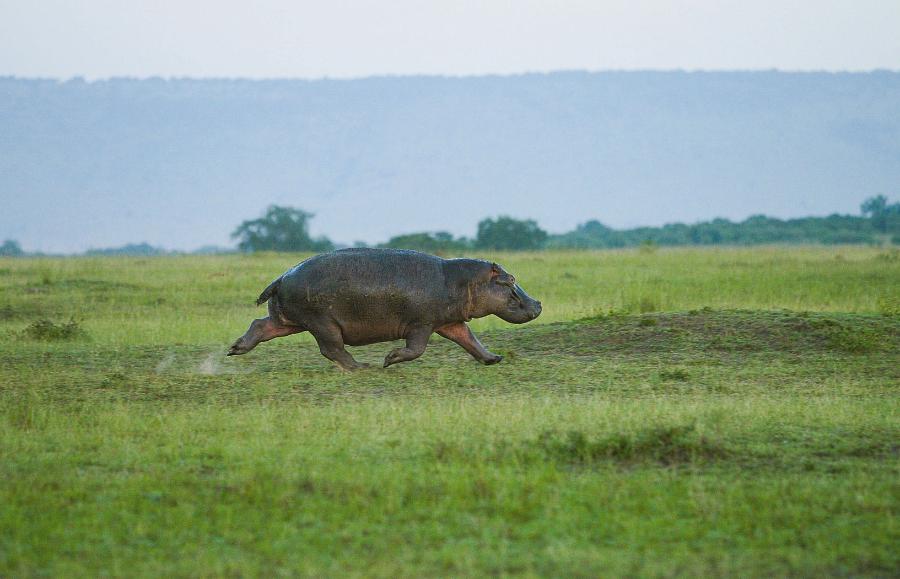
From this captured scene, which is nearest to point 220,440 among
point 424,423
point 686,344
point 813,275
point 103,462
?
point 103,462

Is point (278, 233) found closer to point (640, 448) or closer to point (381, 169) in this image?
point (640, 448)

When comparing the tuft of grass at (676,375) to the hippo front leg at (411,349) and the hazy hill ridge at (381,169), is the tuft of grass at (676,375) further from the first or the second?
the hazy hill ridge at (381,169)

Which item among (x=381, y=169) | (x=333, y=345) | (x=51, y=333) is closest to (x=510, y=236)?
(x=51, y=333)

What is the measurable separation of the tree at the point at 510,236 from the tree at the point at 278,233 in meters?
9.68

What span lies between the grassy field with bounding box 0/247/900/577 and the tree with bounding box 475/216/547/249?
42012 mm

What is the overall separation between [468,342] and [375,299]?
1180mm

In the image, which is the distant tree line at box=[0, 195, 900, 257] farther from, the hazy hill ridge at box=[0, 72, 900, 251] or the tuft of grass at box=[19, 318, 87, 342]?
the hazy hill ridge at box=[0, 72, 900, 251]

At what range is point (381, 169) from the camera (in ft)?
600

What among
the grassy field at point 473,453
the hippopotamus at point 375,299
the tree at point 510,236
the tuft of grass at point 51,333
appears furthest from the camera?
the tree at point 510,236

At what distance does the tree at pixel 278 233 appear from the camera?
215 feet

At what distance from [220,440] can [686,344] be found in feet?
21.3

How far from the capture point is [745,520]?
6660mm

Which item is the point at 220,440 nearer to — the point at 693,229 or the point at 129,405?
the point at 129,405

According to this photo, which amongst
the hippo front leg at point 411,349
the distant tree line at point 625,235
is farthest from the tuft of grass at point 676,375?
the distant tree line at point 625,235
